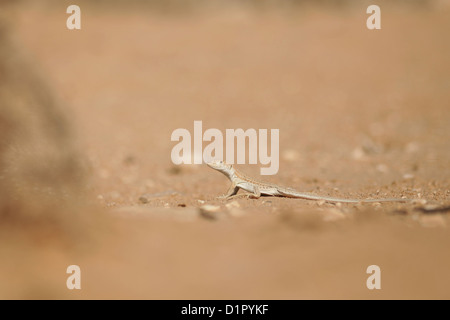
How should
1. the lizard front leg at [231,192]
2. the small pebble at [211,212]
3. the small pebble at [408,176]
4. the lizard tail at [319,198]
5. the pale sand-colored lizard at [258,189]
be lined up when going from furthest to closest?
the small pebble at [408,176] → the lizard front leg at [231,192] → the pale sand-colored lizard at [258,189] → the lizard tail at [319,198] → the small pebble at [211,212]

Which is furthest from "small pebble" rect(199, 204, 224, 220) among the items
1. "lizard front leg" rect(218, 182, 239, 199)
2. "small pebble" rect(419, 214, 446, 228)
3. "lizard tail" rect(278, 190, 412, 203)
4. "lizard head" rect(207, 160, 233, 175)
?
"small pebble" rect(419, 214, 446, 228)

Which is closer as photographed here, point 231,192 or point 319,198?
point 319,198

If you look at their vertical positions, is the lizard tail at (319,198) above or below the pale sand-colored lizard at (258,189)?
below

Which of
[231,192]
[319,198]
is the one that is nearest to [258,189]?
[231,192]

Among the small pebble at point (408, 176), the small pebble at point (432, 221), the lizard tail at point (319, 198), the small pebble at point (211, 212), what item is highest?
the small pebble at point (408, 176)

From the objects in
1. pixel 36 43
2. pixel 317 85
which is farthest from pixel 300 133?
pixel 36 43

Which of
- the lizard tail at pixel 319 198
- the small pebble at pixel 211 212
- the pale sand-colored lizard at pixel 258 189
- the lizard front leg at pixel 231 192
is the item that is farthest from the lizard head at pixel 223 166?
the small pebble at pixel 211 212

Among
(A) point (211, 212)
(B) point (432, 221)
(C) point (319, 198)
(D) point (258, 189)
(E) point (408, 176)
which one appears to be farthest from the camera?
(E) point (408, 176)

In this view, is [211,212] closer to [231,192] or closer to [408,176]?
[231,192]

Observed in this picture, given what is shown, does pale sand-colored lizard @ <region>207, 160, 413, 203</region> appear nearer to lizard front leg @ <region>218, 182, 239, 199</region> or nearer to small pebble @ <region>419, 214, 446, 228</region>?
lizard front leg @ <region>218, 182, 239, 199</region>

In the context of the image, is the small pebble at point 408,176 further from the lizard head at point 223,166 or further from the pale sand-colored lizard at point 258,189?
the lizard head at point 223,166

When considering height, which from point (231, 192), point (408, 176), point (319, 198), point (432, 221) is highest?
point (408, 176)
